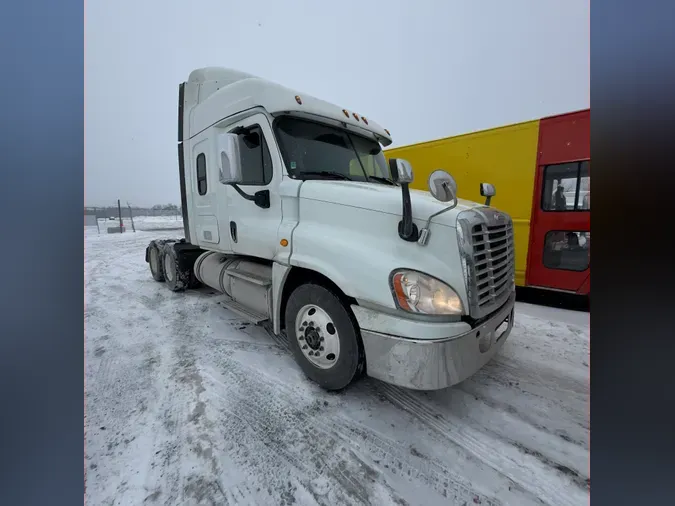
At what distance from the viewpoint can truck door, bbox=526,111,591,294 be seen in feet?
16.3

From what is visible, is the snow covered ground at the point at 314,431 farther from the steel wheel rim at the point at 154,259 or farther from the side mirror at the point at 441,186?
the steel wheel rim at the point at 154,259

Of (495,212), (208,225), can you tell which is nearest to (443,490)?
(495,212)

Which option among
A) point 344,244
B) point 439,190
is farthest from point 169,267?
point 439,190

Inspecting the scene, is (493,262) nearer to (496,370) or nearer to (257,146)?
(496,370)

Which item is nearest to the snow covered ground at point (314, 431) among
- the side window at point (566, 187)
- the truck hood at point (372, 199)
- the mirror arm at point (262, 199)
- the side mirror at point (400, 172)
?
the truck hood at point (372, 199)

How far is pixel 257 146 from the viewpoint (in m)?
3.13

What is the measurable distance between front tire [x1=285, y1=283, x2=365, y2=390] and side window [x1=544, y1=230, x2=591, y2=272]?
16.5ft

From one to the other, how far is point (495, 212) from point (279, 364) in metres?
2.72

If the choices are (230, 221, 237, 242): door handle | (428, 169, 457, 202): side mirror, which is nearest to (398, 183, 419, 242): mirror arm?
(428, 169, 457, 202): side mirror

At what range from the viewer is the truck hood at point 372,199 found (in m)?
2.10

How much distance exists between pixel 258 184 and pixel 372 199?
4.91 feet

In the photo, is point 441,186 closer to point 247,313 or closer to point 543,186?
point 247,313

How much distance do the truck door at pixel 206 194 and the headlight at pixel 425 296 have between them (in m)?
2.69
